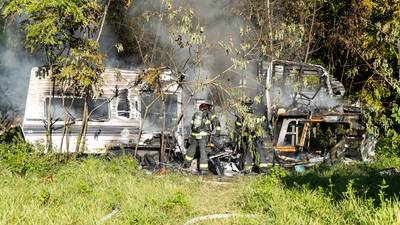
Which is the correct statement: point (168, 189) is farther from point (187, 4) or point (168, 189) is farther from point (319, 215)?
point (187, 4)

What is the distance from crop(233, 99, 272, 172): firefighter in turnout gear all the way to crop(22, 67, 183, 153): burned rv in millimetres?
1354

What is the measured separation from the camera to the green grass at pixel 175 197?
521 centimetres

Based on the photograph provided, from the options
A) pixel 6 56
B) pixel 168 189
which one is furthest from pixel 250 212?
pixel 6 56

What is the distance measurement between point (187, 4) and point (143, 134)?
3987mm

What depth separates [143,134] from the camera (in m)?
10.1

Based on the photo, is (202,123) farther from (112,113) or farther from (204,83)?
(112,113)

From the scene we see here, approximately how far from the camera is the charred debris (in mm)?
9555

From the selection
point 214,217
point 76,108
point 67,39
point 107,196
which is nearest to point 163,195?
point 107,196

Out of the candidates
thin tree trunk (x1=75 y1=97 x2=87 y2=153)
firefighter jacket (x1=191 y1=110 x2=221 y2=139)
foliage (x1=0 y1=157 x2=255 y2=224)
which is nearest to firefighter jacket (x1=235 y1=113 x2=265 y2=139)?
firefighter jacket (x1=191 y1=110 x2=221 y2=139)

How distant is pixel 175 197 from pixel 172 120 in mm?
4512

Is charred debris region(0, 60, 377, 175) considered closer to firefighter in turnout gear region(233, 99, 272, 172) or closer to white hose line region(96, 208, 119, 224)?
firefighter in turnout gear region(233, 99, 272, 172)

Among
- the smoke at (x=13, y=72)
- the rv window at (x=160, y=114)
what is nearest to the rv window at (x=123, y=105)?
the rv window at (x=160, y=114)

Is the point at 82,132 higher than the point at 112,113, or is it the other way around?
the point at 112,113

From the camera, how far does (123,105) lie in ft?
32.8
